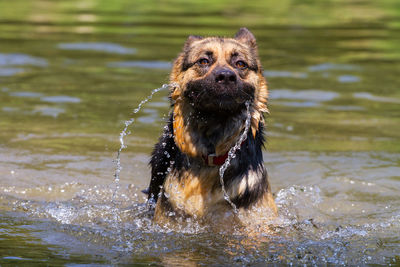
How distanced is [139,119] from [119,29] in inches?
365

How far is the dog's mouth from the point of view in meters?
6.25

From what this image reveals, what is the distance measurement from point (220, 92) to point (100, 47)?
1171 cm

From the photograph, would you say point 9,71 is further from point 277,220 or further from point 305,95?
point 277,220

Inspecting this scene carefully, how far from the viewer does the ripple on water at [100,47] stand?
17.2 metres

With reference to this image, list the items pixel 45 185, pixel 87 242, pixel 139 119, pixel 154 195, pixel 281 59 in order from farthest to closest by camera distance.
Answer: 1. pixel 281 59
2. pixel 139 119
3. pixel 45 185
4. pixel 154 195
5. pixel 87 242

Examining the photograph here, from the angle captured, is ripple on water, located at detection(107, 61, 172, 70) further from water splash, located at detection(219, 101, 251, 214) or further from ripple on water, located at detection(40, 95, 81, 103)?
water splash, located at detection(219, 101, 251, 214)

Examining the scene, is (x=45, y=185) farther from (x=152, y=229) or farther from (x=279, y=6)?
(x=279, y=6)

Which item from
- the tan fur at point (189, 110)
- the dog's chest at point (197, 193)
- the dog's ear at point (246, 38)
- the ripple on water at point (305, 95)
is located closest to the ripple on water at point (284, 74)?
the ripple on water at point (305, 95)

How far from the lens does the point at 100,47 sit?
17531mm

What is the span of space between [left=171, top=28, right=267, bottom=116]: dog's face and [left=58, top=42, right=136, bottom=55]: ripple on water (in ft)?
33.7

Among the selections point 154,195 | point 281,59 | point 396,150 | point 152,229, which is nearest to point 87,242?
point 152,229

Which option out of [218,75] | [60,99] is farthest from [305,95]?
[218,75]

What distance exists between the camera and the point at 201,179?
6648mm

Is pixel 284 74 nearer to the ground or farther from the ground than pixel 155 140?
farther from the ground
